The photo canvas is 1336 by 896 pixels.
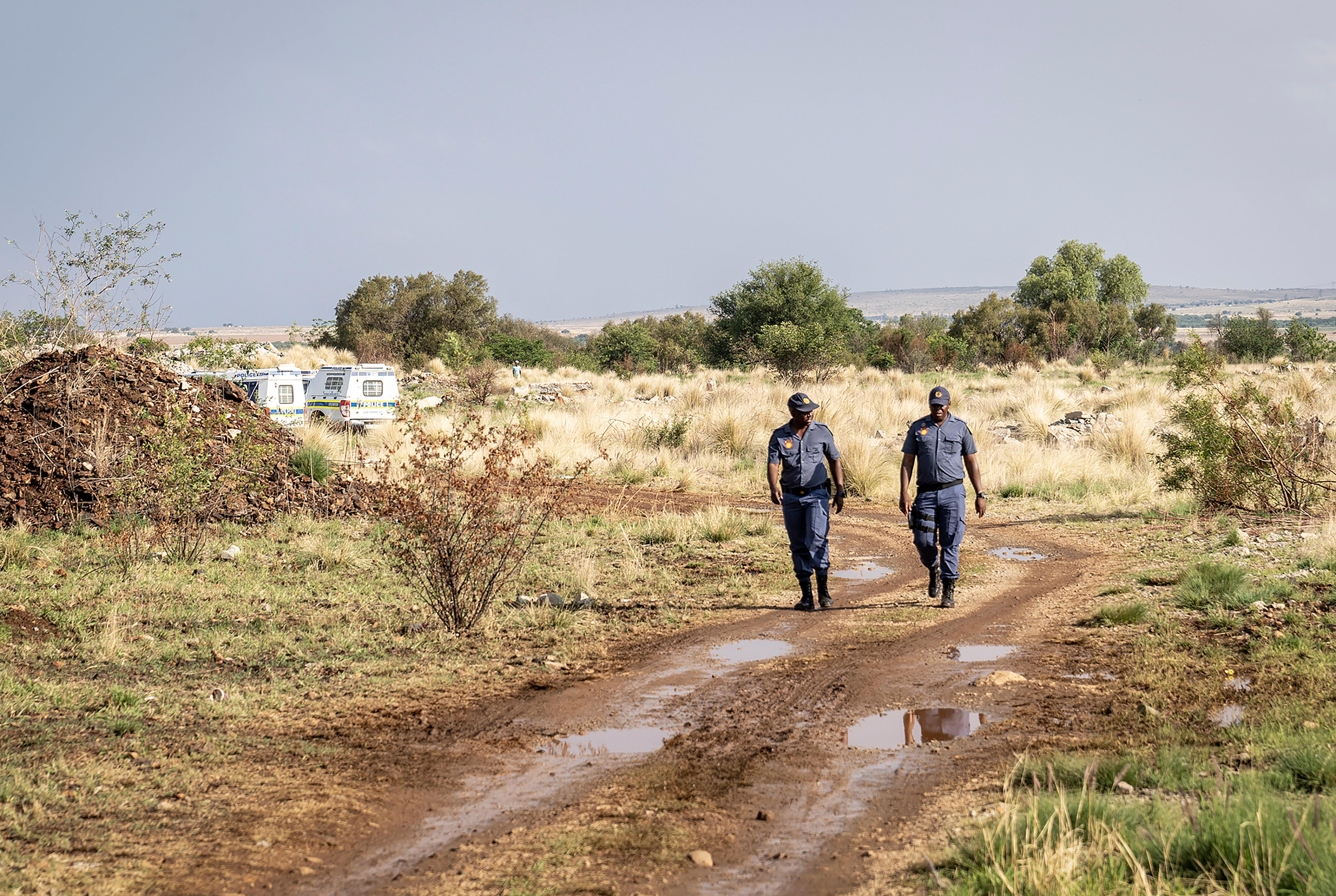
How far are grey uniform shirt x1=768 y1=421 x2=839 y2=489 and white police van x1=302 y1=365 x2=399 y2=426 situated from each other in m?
16.8

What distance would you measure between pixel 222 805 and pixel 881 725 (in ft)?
11.3

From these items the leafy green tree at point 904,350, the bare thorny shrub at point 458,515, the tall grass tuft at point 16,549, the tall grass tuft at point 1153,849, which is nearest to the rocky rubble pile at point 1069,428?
the bare thorny shrub at point 458,515

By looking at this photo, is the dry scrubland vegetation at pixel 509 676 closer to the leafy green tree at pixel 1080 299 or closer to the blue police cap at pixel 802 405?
the blue police cap at pixel 802 405

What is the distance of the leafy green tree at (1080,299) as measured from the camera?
5191cm

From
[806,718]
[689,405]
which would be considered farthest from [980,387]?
[806,718]

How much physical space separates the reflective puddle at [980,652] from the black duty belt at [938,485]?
1.58 metres

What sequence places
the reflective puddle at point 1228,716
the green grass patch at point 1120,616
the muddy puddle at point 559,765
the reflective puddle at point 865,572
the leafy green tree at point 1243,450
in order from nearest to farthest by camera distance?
the muddy puddle at point 559,765
the reflective puddle at point 1228,716
the green grass patch at point 1120,616
the reflective puddle at point 865,572
the leafy green tree at point 1243,450

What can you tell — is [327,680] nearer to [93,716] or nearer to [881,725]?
[93,716]

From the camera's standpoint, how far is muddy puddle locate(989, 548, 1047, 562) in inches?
439

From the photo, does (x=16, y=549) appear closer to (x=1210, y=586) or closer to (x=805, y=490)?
(x=805, y=490)

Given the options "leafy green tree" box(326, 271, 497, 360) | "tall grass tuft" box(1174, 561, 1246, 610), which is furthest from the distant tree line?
"tall grass tuft" box(1174, 561, 1246, 610)

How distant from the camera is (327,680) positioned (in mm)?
6656

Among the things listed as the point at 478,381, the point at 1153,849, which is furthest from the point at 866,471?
the point at 478,381

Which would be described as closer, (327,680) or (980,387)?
(327,680)
